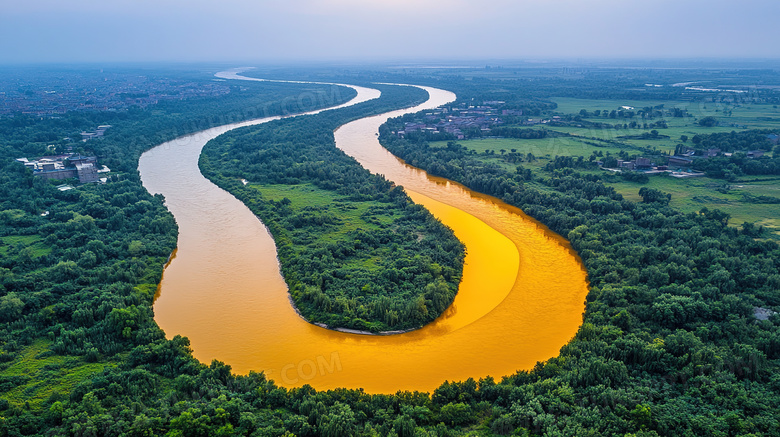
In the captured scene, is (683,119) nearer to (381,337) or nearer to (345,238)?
(345,238)

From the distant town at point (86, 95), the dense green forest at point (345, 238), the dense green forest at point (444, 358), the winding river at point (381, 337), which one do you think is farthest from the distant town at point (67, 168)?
the distant town at point (86, 95)

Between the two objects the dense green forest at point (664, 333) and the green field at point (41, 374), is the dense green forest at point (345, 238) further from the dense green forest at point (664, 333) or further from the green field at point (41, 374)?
the green field at point (41, 374)

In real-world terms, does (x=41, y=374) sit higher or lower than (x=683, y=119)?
lower

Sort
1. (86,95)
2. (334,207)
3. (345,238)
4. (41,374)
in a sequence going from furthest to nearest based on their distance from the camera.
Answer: (86,95) < (334,207) < (345,238) < (41,374)

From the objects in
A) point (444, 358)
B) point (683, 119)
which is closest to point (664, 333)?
point (444, 358)

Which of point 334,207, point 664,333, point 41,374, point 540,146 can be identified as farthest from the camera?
point 540,146

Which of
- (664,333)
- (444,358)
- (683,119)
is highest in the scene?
(683,119)
